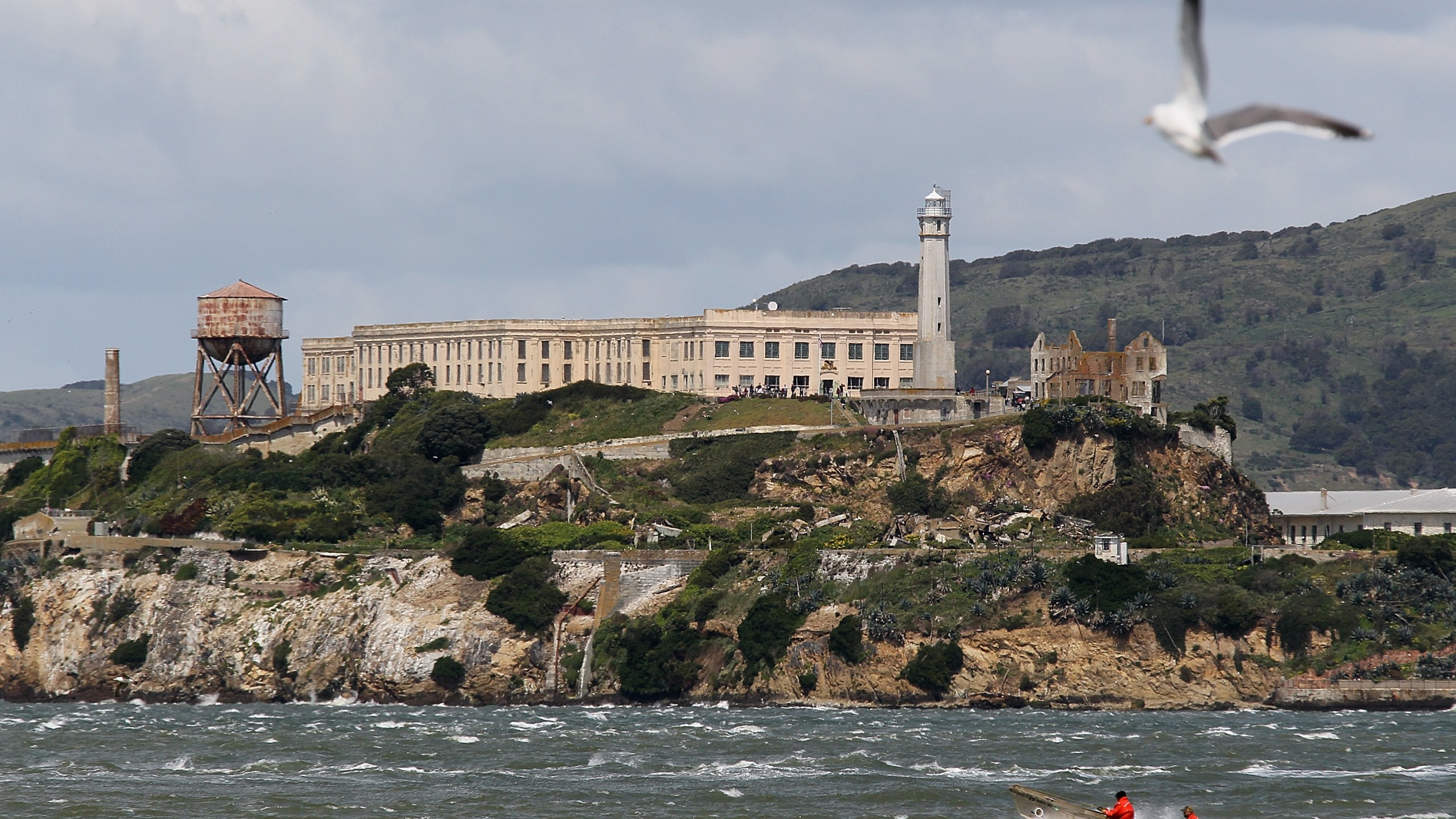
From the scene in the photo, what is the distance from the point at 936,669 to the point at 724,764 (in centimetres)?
2107

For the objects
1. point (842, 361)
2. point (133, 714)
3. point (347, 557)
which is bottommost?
point (133, 714)

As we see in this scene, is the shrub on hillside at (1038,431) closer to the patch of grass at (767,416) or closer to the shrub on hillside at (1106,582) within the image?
the patch of grass at (767,416)

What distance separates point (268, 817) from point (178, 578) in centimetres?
4654

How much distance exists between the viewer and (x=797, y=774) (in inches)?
2623

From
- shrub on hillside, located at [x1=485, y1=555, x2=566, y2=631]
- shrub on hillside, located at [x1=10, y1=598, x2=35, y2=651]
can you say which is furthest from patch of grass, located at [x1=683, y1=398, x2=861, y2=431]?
shrub on hillside, located at [x1=10, y1=598, x2=35, y2=651]

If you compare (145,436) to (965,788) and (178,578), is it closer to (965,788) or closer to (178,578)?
(178,578)

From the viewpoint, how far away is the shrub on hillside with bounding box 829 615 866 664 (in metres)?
89.8

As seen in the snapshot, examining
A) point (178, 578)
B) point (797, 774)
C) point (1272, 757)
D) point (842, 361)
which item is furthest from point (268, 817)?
point (842, 361)

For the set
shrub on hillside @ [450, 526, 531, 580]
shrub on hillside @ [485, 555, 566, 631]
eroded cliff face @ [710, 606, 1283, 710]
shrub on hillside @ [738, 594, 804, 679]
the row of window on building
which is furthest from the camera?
the row of window on building

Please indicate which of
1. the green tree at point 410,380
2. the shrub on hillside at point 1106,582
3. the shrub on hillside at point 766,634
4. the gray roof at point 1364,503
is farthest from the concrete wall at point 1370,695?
the green tree at point 410,380

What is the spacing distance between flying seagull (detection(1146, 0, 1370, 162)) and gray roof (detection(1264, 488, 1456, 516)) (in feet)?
322

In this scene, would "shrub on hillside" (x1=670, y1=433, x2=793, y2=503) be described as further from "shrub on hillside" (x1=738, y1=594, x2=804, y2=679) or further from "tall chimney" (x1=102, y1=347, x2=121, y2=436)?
"tall chimney" (x1=102, y1=347, x2=121, y2=436)

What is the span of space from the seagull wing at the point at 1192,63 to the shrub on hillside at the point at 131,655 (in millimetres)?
91570

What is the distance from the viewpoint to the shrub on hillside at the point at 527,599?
96.3m
